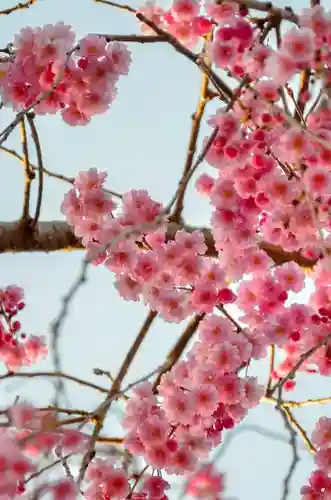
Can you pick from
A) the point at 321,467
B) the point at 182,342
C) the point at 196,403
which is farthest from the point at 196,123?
the point at 321,467

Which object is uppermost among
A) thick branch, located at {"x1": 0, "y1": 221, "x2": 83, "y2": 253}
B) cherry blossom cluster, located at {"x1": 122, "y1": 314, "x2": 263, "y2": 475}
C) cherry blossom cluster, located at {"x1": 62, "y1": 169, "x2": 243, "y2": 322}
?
thick branch, located at {"x1": 0, "y1": 221, "x2": 83, "y2": 253}

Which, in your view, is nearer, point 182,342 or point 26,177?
point 26,177

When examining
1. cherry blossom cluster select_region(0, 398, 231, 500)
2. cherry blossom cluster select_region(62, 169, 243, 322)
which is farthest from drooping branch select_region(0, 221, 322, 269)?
cherry blossom cluster select_region(0, 398, 231, 500)

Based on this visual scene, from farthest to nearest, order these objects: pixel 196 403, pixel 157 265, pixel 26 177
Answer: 1. pixel 26 177
2. pixel 157 265
3. pixel 196 403

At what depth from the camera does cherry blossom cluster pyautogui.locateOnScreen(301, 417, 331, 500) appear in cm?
182

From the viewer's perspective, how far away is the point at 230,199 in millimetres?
1883

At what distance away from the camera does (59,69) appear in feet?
5.97

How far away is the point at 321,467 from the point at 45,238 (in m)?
1.09

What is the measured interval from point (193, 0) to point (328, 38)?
2.59 feet

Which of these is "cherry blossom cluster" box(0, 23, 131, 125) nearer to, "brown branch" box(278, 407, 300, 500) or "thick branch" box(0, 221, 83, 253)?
"thick branch" box(0, 221, 83, 253)

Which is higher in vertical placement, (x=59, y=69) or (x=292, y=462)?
(x=59, y=69)

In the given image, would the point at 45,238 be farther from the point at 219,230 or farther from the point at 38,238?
the point at 219,230

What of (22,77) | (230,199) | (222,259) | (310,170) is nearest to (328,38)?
(310,170)

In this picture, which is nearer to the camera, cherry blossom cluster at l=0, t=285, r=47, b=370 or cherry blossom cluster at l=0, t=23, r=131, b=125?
cherry blossom cluster at l=0, t=23, r=131, b=125
